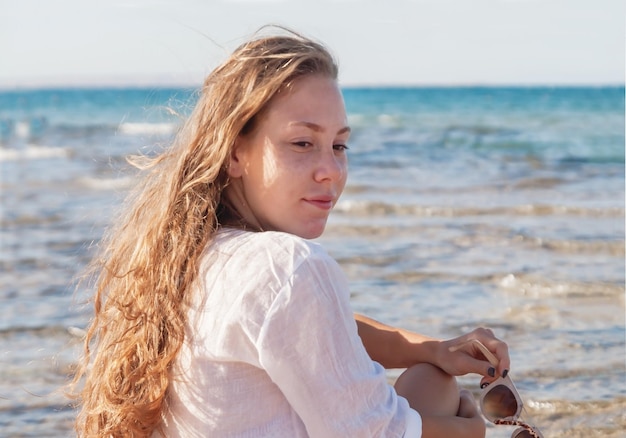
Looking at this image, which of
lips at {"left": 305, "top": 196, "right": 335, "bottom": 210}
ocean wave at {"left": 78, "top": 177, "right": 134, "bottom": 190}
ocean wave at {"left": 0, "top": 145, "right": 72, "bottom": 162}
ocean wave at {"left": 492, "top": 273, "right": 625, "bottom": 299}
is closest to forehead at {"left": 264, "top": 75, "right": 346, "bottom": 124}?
lips at {"left": 305, "top": 196, "right": 335, "bottom": 210}

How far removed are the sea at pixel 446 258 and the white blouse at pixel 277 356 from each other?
814 mm

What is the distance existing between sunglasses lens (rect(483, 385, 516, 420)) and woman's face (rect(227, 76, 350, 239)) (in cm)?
70

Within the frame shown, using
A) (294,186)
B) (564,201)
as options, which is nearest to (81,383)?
(294,186)

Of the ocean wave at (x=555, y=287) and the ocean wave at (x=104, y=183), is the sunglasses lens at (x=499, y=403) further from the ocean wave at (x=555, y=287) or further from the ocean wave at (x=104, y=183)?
the ocean wave at (x=104, y=183)

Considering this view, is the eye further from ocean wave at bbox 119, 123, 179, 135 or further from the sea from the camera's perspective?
ocean wave at bbox 119, 123, 179, 135

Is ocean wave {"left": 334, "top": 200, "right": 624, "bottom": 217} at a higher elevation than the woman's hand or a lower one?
lower

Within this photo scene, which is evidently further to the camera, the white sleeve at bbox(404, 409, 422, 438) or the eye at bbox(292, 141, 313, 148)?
the eye at bbox(292, 141, 313, 148)

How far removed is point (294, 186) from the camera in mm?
2547

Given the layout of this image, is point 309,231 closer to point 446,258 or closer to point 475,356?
point 475,356

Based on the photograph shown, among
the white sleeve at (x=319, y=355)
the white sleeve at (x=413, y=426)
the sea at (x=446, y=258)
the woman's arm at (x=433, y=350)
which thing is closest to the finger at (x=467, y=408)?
the woman's arm at (x=433, y=350)

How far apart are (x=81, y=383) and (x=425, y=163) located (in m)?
10.3

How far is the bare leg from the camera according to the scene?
2723 millimetres

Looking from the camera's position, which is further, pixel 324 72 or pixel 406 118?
pixel 406 118

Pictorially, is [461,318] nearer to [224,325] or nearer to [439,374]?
[439,374]
